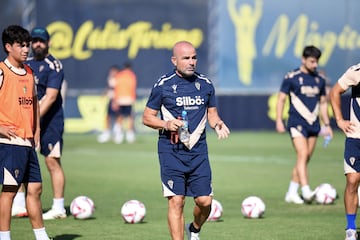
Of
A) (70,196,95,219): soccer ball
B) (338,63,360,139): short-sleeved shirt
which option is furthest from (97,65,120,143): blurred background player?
(338,63,360,139): short-sleeved shirt

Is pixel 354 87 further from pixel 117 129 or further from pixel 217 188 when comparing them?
pixel 117 129

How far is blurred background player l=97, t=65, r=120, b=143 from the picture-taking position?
30900 millimetres

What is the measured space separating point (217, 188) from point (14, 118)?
7.80m

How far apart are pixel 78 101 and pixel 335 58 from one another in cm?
1022

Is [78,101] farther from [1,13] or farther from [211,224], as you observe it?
[211,224]

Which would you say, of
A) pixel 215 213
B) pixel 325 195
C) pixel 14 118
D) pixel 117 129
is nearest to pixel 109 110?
pixel 117 129

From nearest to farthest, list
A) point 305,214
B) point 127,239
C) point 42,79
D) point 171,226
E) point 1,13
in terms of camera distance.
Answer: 1. point 171,226
2. point 127,239
3. point 42,79
4. point 305,214
5. point 1,13

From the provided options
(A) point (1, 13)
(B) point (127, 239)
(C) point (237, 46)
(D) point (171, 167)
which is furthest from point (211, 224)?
(C) point (237, 46)

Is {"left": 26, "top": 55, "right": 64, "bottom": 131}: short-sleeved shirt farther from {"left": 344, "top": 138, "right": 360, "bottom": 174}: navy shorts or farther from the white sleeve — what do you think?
{"left": 344, "top": 138, "right": 360, "bottom": 174}: navy shorts

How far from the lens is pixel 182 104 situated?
10094 millimetres

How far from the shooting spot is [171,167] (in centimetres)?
1010

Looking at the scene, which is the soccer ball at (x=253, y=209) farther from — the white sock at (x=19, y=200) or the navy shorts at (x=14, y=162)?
the navy shorts at (x=14, y=162)

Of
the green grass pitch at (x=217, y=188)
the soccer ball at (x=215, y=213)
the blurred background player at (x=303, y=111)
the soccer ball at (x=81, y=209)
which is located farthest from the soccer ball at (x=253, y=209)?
the soccer ball at (x=81, y=209)

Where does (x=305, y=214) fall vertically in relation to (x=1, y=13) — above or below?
below
